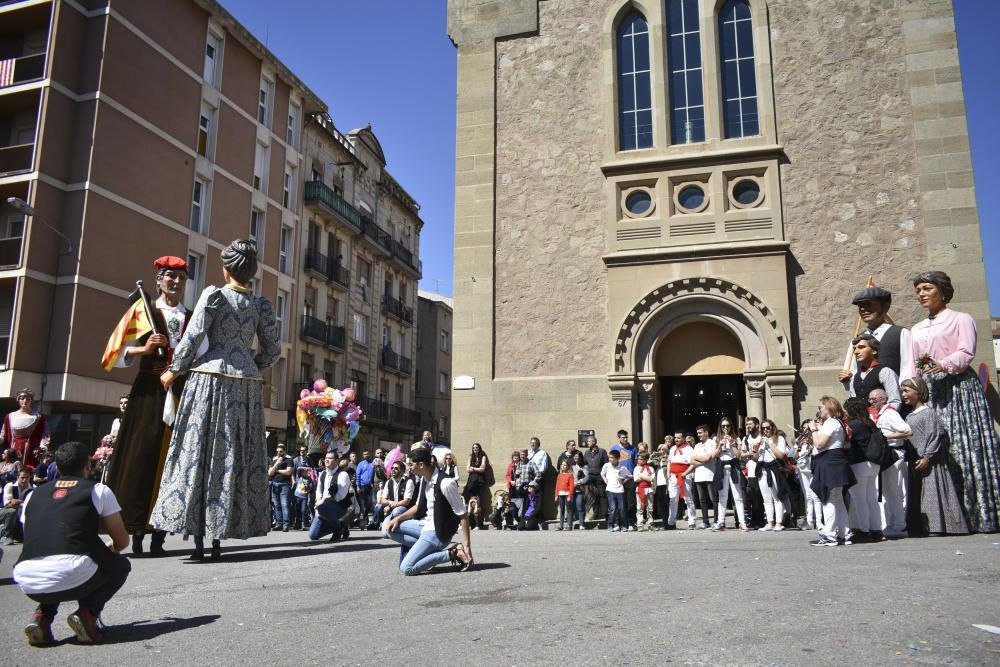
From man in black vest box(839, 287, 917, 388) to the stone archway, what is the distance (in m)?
5.24

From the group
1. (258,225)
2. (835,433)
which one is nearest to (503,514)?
(835,433)

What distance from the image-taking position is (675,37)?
54.1 ft

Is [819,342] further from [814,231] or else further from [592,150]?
[592,150]

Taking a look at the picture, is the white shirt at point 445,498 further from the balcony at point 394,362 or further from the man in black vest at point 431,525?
the balcony at point 394,362

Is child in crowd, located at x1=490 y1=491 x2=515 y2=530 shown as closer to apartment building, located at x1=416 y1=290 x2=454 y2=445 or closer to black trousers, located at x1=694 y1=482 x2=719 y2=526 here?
black trousers, located at x1=694 y1=482 x2=719 y2=526

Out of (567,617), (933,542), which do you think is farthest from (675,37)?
(567,617)

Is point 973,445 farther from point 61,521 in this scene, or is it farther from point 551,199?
point 551,199

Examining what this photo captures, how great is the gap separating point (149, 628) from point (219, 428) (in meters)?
2.66

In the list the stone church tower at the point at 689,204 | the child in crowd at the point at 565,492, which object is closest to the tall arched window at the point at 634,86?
the stone church tower at the point at 689,204

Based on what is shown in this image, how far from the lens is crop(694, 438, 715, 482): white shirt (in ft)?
42.3

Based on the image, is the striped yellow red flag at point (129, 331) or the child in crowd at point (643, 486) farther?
the child in crowd at point (643, 486)

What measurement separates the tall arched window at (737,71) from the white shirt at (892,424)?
8.70 meters

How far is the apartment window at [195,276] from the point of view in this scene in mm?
29719

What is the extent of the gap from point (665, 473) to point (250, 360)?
28.6 ft
